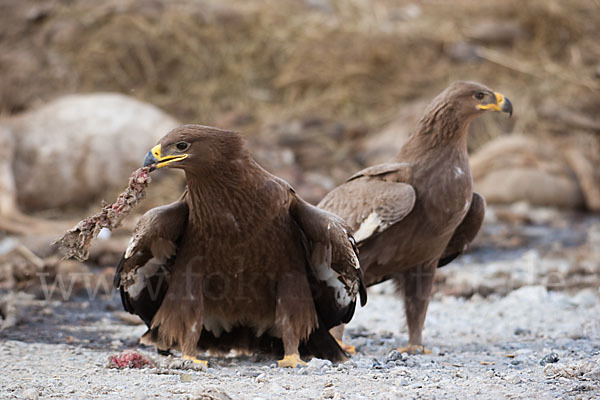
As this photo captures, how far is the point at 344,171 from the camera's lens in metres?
10.1

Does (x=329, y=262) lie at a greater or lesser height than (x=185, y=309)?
greater

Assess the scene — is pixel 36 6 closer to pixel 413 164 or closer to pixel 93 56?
pixel 93 56

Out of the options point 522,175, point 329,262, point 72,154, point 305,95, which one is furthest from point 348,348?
point 305,95

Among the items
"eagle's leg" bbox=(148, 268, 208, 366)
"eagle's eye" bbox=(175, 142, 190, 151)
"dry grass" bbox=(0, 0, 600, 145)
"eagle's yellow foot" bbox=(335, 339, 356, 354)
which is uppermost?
"dry grass" bbox=(0, 0, 600, 145)

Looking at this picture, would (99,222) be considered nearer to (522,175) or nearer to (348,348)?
(348,348)

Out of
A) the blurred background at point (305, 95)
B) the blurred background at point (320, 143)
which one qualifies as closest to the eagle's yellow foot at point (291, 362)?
the blurred background at point (320, 143)

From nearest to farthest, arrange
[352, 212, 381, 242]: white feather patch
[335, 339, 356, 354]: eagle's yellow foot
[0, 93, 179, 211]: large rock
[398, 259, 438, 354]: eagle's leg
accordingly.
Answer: [352, 212, 381, 242]: white feather patch
[335, 339, 356, 354]: eagle's yellow foot
[398, 259, 438, 354]: eagle's leg
[0, 93, 179, 211]: large rock

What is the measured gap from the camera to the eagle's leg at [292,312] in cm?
398

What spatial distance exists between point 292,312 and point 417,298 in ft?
3.19

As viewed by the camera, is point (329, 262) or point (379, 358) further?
point (379, 358)

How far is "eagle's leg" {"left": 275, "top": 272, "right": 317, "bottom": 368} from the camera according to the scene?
13.1 feet

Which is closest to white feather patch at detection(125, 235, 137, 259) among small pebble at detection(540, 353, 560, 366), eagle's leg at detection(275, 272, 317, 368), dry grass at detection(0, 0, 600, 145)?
eagle's leg at detection(275, 272, 317, 368)

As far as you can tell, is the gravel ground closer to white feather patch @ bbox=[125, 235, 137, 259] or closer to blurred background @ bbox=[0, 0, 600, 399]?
blurred background @ bbox=[0, 0, 600, 399]

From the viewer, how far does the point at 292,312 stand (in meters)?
4.00
